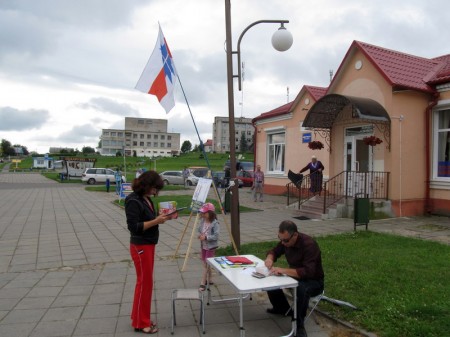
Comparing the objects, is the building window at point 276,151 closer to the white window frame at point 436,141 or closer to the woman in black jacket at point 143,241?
the white window frame at point 436,141

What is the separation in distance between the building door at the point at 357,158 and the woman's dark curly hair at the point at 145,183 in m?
9.63

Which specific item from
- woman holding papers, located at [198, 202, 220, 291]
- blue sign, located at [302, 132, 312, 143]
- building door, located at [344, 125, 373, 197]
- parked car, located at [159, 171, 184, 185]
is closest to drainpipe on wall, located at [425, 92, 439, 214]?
building door, located at [344, 125, 373, 197]

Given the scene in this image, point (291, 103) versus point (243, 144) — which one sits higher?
point (243, 144)

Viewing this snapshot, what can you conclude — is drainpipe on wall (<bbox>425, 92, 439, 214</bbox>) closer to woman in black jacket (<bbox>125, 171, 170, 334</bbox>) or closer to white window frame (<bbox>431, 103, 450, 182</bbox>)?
white window frame (<bbox>431, 103, 450, 182</bbox>)

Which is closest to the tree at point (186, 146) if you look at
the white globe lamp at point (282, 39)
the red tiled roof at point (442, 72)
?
the red tiled roof at point (442, 72)

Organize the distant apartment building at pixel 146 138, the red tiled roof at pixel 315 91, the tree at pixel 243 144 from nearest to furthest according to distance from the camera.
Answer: the red tiled roof at pixel 315 91 → the tree at pixel 243 144 → the distant apartment building at pixel 146 138

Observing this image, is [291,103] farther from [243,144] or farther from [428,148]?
[243,144]

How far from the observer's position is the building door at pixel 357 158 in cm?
1303

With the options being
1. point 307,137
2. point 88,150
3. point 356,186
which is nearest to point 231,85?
point 356,186

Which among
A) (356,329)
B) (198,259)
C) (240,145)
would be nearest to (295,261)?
(356,329)

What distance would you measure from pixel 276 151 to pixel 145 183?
17.1 m

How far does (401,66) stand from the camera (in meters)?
13.3

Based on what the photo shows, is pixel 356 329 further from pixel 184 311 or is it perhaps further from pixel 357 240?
pixel 357 240

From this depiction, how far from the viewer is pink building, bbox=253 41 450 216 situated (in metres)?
12.3
